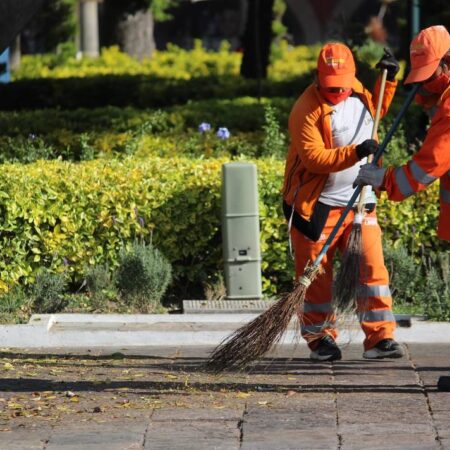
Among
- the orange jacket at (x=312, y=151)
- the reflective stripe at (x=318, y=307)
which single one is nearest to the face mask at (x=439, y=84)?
the orange jacket at (x=312, y=151)

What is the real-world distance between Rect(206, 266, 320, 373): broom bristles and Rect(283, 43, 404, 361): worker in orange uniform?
54 cm

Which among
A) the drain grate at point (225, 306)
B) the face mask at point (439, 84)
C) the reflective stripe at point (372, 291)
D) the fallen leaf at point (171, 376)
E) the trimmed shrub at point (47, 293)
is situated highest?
the face mask at point (439, 84)

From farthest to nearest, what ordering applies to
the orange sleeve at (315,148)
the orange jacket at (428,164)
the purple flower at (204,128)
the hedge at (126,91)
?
1. the hedge at (126,91)
2. the purple flower at (204,128)
3. the orange sleeve at (315,148)
4. the orange jacket at (428,164)

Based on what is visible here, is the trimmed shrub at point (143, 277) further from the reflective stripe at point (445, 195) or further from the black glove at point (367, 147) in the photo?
the reflective stripe at point (445, 195)

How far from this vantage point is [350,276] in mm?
7219

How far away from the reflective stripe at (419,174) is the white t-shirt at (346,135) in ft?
3.02

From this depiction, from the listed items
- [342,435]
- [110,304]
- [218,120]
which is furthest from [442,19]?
[342,435]

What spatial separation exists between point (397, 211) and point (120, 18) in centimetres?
2001

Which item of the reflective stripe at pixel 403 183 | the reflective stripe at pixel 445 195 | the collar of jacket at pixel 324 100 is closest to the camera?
the reflective stripe at pixel 403 183

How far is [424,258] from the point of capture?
9367mm

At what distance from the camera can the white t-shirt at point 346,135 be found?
23.9ft

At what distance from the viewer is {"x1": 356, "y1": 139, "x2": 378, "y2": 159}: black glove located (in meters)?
6.73

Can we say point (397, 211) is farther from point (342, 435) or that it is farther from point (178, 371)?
point (342, 435)

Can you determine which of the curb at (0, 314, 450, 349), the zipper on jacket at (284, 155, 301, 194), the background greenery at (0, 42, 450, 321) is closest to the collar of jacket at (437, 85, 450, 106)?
the zipper on jacket at (284, 155, 301, 194)
